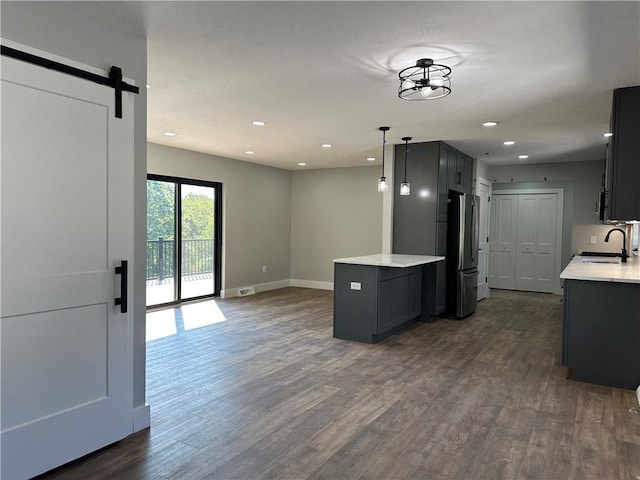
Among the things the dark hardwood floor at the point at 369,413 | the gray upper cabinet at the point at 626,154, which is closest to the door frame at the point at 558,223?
the dark hardwood floor at the point at 369,413

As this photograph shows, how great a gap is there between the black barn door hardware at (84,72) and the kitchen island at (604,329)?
3.72 metres

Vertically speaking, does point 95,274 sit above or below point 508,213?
below

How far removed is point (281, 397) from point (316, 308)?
354 centimetres

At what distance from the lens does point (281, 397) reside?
324 centimetres

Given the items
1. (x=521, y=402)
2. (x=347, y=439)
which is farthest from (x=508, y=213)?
(x=347, y=439)

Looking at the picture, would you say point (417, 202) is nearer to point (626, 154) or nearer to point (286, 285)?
point (626, 154)

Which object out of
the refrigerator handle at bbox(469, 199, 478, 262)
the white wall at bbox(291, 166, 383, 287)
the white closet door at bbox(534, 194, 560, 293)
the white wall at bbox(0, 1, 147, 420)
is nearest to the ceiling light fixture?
the white wall at bbox(0, 1, 147, 420)

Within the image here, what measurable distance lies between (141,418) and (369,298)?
269cm

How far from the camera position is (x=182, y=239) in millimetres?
6859

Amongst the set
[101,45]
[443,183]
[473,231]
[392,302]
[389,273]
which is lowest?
[392,302]

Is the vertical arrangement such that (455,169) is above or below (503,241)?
above

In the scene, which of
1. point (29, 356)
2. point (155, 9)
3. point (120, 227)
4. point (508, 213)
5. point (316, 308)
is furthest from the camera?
point (508, 213)

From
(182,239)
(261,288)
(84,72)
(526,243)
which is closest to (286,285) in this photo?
(261,288)

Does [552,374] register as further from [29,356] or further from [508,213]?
[508,213]
